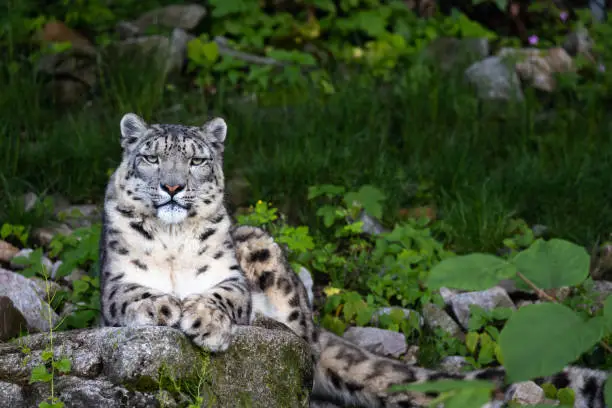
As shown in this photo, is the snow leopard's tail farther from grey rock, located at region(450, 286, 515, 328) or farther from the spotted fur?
grey rock, located at region(450, 286, 515, 328)

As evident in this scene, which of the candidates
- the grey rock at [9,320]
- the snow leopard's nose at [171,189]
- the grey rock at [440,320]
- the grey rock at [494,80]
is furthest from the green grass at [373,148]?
the snow leopard's nose at [171,189]

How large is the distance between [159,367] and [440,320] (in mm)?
2531

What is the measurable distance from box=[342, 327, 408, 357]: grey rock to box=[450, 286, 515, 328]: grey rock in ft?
1.50

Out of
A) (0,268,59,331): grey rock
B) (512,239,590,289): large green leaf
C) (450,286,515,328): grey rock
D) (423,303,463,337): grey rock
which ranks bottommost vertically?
(423,303,463,337): grey rock

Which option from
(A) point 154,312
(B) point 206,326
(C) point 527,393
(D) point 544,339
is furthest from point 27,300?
(D) point 544,339

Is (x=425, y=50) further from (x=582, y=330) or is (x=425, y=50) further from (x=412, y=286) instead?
(x=582, y=330)

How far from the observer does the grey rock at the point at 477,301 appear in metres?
5.85

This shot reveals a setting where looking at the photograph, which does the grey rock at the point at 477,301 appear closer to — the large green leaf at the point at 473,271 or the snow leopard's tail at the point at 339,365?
the snow leopard's tail at the point at 339,365

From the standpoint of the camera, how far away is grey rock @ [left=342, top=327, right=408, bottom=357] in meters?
5.51

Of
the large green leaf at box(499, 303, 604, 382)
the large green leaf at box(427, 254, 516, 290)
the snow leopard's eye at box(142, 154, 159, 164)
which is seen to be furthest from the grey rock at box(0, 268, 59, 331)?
the large green leaf at box(499, 303, 604, 382)

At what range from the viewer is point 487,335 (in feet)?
18.0

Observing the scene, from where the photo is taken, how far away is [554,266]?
216 cm

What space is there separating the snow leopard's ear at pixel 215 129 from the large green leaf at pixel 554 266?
9.08 feet

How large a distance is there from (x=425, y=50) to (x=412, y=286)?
11.7 feet
